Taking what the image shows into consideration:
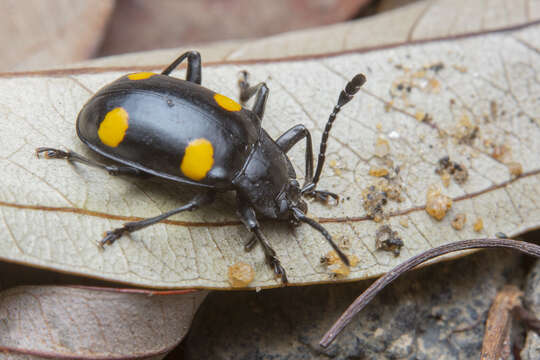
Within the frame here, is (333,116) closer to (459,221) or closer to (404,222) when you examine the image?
(404,222)

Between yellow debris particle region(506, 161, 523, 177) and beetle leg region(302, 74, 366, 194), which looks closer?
beetle leg region(302, 74, 366, 194)

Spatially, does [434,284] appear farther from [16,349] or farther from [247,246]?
[16,349]

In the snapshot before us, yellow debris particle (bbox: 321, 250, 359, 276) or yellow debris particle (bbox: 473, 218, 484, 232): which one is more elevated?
yellow debris particle (bbox: 473, 218, 484, 232)

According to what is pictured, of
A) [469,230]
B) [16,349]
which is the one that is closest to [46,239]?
[16,349]

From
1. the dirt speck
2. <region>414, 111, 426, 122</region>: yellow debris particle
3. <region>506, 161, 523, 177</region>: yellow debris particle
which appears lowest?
the dirt speck

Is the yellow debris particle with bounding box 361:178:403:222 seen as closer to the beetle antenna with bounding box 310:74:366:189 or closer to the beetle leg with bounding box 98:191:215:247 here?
the beetle antenna with bounding box 310:74:366:189

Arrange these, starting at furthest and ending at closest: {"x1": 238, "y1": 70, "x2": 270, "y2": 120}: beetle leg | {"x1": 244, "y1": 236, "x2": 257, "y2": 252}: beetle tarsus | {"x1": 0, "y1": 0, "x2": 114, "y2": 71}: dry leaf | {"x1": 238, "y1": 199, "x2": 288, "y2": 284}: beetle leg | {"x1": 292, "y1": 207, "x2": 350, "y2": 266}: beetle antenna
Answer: {"x1": 0, "y1": 0, "x2": 114, "y2": 71}: dry leaf < {"x1": 238, "y1": 70, "x2": 270, "y2": 120}: beetle leg < {"x1": 244, "y1": 236, "x2": 257, "y2": 252}: beetle tarsus < {"x1": 238, "y1": 199, "x2": 288, "y2": 284}: beetle leg < {"x1": 292, "y1": 207, "x2": 350, "y2": 266}: beetle antenna

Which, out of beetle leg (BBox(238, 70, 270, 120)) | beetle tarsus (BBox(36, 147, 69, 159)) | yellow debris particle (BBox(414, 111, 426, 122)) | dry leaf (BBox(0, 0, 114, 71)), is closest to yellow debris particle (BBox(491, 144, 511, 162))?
yellow debris particle (BBox(414, 111, 426, 122))

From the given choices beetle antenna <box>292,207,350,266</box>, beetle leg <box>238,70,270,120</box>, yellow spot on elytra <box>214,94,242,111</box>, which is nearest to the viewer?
beetle antenna <box>292,207,350,266</box>
